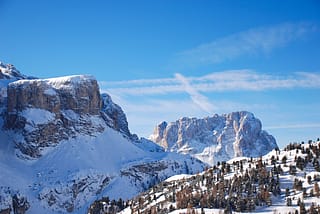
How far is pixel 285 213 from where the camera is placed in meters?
197

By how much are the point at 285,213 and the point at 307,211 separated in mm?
9328

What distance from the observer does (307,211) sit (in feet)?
625
